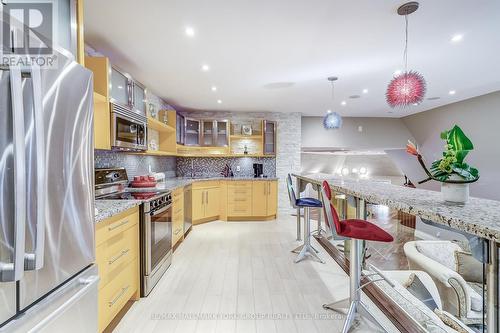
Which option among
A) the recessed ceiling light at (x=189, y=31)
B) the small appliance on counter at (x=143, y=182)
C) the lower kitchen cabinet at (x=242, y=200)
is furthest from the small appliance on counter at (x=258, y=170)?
the recessed ceiling light at (x=189, y=31)

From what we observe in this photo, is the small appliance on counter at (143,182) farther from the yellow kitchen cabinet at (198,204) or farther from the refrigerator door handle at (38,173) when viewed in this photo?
the refrigerator door handle at (38,173)

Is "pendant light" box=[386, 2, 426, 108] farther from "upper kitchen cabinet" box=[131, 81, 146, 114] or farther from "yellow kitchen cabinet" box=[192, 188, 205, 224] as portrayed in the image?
"yellow kitchen cabinet" box=[192, 188, 205, 224]

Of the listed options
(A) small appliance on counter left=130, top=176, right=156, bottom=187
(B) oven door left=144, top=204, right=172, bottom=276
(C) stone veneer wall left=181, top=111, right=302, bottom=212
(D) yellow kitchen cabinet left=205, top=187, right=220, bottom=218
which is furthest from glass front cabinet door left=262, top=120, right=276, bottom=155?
(B) oven door left=144, top=204, right=172, bottom=276

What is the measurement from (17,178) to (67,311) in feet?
2.33

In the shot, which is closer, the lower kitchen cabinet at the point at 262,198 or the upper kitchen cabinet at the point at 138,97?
the upper kitchen cabinet at the point at 138,97

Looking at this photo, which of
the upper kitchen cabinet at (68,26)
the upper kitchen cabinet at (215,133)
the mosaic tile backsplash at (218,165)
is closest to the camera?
the upper kitchen cabinet at (68,26)

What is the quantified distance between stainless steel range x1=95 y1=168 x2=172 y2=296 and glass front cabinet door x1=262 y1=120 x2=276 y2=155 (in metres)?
3.31

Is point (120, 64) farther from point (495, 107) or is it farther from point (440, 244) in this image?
point (495, 107)

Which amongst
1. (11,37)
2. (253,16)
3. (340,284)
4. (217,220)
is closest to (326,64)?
(253,16)

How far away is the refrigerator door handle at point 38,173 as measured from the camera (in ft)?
2.87

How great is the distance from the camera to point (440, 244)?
92.1 inches

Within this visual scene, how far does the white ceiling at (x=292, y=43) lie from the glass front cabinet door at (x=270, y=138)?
1.45m

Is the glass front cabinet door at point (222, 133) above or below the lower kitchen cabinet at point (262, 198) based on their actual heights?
above

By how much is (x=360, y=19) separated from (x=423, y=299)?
2.45 m
